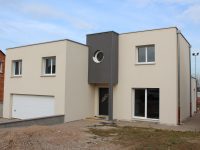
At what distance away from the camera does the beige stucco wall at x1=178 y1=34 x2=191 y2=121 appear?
18439 mm

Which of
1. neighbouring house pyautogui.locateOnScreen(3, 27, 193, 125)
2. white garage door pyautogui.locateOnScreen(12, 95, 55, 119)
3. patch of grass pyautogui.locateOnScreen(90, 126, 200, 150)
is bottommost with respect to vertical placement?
patch of grass pyautogui.locateOnScreen(90, 126, 200, 150)

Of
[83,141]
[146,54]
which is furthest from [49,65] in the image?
[83,141]

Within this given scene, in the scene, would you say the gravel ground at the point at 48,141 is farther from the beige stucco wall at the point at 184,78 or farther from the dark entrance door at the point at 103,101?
the beige stucco wall at the point at 184,78

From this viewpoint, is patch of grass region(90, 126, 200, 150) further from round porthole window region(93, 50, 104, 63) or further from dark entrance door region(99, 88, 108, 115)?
round porthole window region(93, 50, 104, 63)

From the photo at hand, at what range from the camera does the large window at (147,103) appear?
1719cm

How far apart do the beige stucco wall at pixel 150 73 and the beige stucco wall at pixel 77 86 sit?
1.89 meters

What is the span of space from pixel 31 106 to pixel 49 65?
3317 millimetres

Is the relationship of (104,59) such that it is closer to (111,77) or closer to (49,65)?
(111,77)

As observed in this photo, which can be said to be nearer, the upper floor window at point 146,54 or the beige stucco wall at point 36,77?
the upper floor window at point 146,54

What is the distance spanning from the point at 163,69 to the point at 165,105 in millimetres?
2145

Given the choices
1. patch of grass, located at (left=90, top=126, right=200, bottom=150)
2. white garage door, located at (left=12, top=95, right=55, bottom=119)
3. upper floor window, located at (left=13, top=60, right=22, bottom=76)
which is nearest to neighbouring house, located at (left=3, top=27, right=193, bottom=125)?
white garage door, located at (left=12, top=95, right=55, bottom=119)

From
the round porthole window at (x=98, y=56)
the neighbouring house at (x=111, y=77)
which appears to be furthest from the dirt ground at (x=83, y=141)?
the round porthole window at (x=98, y=56)

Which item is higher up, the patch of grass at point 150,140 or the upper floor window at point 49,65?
the upper floor window at point 49,65

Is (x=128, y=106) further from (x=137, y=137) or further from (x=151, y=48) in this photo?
(x=137, y=137)
